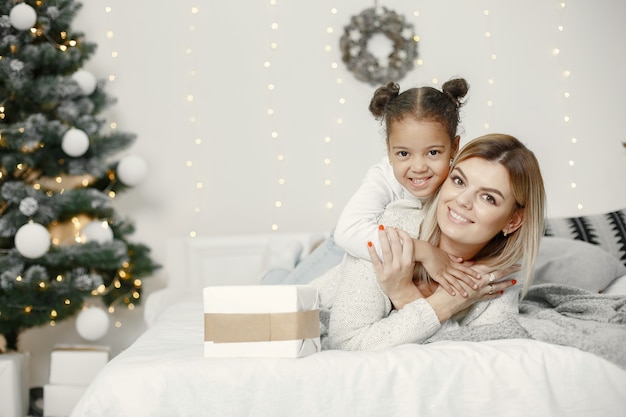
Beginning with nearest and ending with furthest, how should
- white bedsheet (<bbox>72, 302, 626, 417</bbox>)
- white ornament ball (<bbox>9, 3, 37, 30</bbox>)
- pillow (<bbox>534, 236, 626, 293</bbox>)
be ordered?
1. white bedsheet (<bbox>72, 302, 626, 417</bbox>)
2. pillow (<bbox>534, 236, 626, 293</bbox>)
3. white ornament ball (<bbox>9, 3, 37, 30</bbox>)

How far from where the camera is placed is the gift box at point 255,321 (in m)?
1.44

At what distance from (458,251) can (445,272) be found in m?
0.12

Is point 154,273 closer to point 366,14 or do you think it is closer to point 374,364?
point 366,14

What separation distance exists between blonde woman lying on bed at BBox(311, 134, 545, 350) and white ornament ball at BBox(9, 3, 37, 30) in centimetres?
192

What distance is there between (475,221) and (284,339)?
21.8 inches

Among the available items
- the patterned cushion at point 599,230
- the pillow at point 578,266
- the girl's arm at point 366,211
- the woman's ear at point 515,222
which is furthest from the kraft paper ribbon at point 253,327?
the patterned cushion at point 599,230

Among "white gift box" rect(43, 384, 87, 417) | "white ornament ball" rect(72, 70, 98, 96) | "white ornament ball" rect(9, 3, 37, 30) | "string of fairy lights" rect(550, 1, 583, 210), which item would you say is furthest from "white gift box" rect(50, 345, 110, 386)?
"string of fairy lights" rect(550, 1, 583, 210)

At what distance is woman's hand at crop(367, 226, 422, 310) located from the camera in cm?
165

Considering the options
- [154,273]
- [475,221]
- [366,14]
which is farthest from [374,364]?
[366,14]

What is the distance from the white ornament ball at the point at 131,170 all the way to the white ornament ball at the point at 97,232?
23 cm

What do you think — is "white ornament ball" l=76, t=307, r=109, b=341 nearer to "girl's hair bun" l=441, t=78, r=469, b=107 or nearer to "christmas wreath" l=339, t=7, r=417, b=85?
"christmas wreath" l=339, t=7, r=417, b=85

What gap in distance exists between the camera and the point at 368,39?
356 centimetres

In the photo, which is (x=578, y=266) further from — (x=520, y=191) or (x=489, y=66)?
(x=489, y=66)

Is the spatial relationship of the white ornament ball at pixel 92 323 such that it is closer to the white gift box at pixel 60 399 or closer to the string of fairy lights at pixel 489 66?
the white gift box at pixel 60 399
